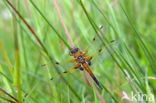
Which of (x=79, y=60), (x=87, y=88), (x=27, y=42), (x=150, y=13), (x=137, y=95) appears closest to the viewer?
(x=137, y=95)

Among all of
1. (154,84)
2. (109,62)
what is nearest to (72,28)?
(109,62)

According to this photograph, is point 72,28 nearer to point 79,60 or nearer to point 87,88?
point 87,88

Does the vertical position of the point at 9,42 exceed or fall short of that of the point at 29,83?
it exceeds it

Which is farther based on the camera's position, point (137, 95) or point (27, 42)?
point (27, 42)

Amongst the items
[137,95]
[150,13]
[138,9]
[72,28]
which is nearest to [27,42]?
[72,28]

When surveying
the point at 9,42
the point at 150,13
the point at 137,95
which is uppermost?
the point at 9,42

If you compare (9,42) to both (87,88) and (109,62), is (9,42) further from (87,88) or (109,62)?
(87,88)

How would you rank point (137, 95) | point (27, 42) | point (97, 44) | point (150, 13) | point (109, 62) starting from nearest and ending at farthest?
point (137, 95) < point (97, 44) < point (109, 62) < point (27, 42) < point (150, 13)
